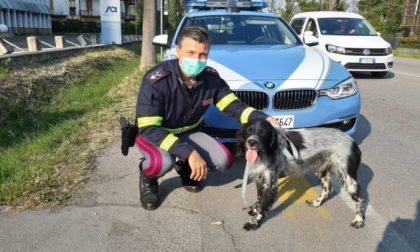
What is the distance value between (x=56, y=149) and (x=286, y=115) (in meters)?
3.05

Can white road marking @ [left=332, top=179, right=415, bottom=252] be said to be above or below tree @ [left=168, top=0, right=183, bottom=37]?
below

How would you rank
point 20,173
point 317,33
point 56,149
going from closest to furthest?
point 20,173
point 56,149
point 317,33

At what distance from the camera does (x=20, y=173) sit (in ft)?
14.2

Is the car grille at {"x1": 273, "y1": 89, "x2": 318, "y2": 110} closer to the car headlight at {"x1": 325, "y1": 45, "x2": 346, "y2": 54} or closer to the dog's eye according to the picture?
the dog's eye

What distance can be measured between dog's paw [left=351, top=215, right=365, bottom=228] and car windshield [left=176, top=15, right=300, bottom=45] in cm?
336

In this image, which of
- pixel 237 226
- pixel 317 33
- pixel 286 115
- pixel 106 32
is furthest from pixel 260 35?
pixel 106 32

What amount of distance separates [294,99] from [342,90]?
693 millimetres

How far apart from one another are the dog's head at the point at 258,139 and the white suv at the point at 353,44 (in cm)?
850

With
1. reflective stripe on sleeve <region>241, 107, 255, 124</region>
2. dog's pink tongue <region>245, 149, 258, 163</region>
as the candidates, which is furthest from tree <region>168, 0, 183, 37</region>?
dog's pink tongue <region>245, 149, 258, 163</region>

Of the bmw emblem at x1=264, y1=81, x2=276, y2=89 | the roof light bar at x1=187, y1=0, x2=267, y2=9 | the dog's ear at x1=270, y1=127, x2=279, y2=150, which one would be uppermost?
the roof light bar at x1=187, y1=0, x2=267, y2=9

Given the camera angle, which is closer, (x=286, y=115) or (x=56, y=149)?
(x=286, y=115)

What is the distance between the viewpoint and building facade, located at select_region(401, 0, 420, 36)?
44469mm

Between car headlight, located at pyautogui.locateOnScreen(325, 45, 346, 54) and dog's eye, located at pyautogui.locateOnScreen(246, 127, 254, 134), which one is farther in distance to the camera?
car headlight, located at pyautogui.locateOnScreen(325, 45, 346, 54)

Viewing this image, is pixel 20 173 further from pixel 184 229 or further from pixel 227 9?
pixel 227 9
